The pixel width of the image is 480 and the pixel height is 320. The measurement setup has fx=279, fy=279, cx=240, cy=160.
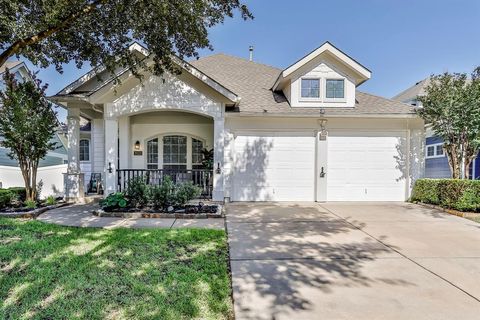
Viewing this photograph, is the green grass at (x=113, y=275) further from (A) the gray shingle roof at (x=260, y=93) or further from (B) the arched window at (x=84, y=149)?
(B) the arched window at (x=84, y=149)

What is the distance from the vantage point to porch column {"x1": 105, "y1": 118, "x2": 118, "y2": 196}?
916 centimetres

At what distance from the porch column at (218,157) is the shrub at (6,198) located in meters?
6.07

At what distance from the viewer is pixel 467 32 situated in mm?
13312

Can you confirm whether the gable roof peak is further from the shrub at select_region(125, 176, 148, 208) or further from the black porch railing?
the shrub at select_region(125, 176, 148, 208)

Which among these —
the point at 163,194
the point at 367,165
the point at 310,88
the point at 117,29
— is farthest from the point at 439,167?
the point at 117,29

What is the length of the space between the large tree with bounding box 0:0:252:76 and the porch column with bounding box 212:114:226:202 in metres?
2.61

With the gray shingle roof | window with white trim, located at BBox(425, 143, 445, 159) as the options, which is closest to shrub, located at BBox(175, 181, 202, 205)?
the gray shingle roof

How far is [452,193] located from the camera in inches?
325

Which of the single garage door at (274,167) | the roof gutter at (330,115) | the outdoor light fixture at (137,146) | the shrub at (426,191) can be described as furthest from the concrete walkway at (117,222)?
the shrub at (426,191)

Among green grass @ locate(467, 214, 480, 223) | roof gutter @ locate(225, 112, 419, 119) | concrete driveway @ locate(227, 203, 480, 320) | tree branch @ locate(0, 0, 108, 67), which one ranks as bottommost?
green grass @ locate(467, 214, 480, 223)

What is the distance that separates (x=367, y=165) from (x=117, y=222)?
8.55 metres

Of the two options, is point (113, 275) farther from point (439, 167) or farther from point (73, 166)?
point (439, 167)

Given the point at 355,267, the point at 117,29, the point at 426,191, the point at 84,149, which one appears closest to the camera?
the point at 355,267

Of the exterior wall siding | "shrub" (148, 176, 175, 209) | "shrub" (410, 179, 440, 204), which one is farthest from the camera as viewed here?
the exterior wall siding
